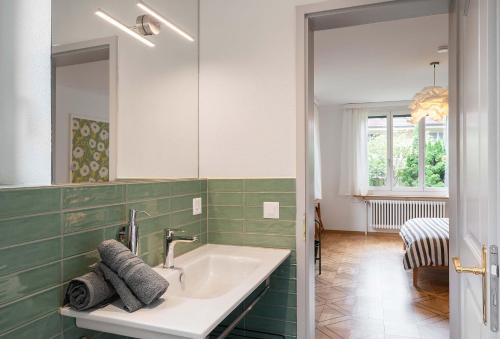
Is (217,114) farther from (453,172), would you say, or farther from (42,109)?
(453,172)

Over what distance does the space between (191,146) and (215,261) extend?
0.67 m

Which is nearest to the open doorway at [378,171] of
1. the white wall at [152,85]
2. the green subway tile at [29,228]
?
the white wall at [152,85]

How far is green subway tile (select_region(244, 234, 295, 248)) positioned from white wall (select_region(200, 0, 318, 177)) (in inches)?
13.4

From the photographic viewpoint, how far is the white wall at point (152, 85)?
1333 millimetres

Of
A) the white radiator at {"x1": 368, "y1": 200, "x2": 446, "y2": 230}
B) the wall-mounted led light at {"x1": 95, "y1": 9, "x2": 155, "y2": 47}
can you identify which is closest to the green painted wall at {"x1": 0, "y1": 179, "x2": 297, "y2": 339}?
the wall-mounted led light at {"x1": 95, "y1": 9, "x2": 155, "y2": 47}

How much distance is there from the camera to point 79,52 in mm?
1287

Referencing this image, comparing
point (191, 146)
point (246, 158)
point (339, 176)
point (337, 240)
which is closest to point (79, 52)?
point (191, 146)

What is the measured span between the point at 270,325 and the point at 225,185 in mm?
810

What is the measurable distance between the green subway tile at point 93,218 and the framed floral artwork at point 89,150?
0.39 ft

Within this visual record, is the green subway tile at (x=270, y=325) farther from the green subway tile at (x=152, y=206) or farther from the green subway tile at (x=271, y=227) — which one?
the green subway tile at (x=152, y=206)

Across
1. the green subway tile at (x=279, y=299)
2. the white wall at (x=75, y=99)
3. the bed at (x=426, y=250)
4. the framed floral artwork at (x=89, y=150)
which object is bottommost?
the bed at (x=426, y=250)

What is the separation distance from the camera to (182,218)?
1818 millimetres

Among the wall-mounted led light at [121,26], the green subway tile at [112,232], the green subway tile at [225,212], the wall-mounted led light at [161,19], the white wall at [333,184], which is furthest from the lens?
the white wall at [333,184]

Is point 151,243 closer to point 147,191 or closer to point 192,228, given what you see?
point 147,191
